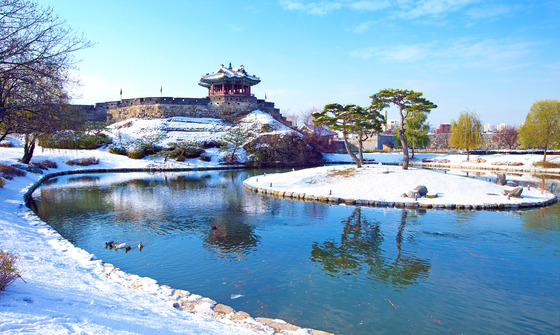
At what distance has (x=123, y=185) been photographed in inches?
990

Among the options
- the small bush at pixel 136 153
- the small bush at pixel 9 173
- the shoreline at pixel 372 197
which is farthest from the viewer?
the small bush at pixel 136 153

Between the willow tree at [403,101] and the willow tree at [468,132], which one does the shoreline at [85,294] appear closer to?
the willow tree at [403,101]

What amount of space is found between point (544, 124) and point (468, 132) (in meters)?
9.13

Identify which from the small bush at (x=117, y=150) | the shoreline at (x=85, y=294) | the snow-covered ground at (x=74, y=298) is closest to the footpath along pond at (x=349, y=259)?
the shoreline at (x=85, y=294)

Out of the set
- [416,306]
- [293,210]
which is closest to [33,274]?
[416,306]

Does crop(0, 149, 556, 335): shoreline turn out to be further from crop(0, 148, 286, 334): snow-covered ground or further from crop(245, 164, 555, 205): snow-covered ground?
crop(245, 164, 555, 205): snow-covered ground

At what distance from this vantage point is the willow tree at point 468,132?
46.1 metres

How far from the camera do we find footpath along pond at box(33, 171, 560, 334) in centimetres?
665

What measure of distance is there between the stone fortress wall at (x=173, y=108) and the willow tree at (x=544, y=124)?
33.8 metres

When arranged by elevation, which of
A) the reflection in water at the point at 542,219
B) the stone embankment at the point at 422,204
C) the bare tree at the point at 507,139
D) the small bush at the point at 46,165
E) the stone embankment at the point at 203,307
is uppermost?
the bare tree at the point at 507,139

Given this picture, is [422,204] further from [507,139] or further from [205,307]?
[507,139]

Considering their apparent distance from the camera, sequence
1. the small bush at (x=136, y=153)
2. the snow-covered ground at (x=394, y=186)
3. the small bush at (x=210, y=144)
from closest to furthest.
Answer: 1. the snow-covered ground at (x=394, y=186)
2. the small bush at (x=136, y=153)
3. the small bush at (x=210, y=144)

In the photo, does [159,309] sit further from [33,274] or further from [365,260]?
[365,260]

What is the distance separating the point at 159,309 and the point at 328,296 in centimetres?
340
